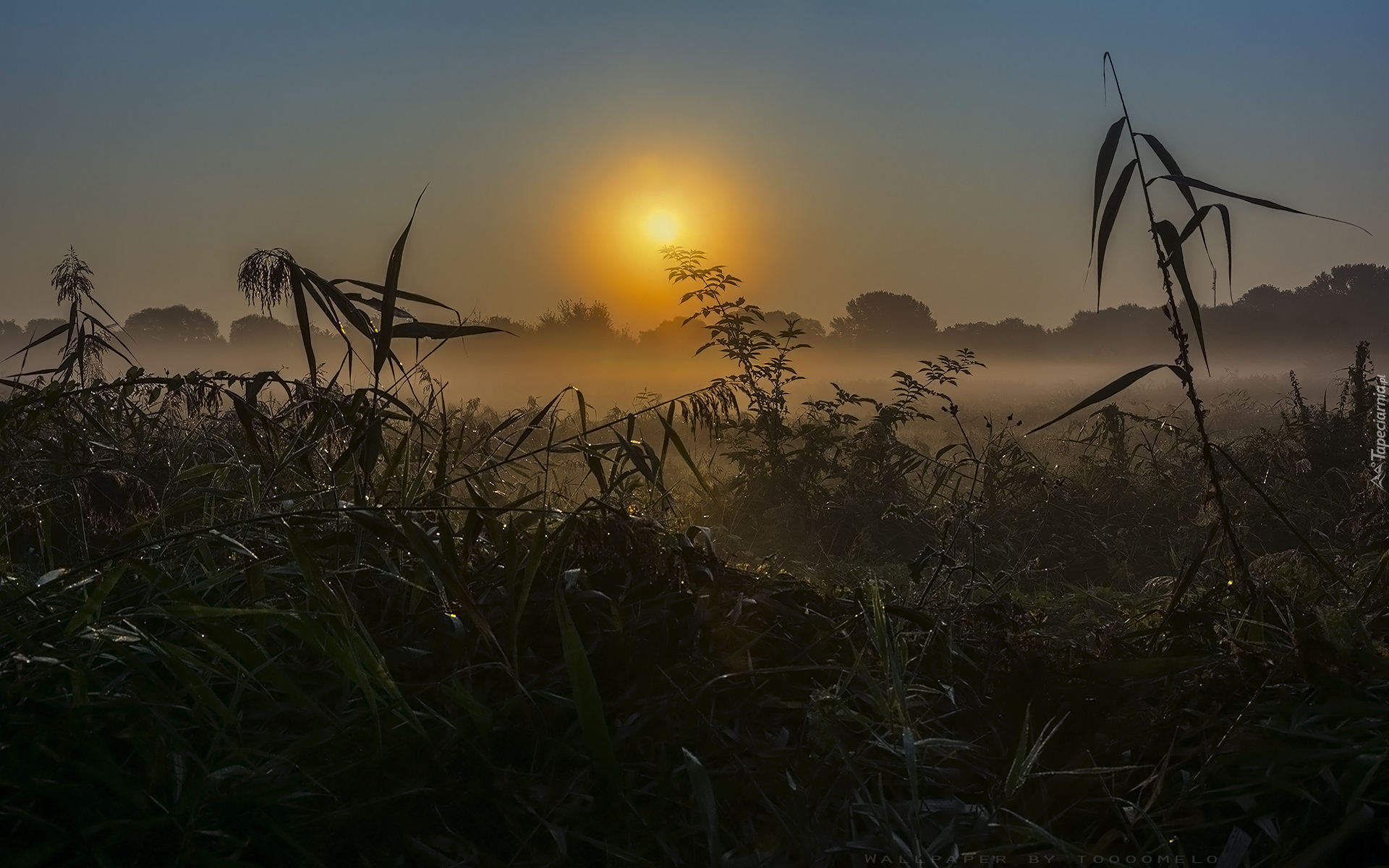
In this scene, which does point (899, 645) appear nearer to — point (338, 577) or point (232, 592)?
point (338, 577)

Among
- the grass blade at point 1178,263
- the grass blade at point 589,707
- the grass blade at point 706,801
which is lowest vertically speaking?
the grass blade at point 706,801

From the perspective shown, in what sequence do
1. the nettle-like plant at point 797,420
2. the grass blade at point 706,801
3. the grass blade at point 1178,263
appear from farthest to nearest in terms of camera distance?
the nettle-like plant at point 797,420 < the grass blade at point 1178,263 < the grass blade at point 706,801

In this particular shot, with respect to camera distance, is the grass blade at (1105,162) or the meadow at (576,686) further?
the grass blade at (1105,162)

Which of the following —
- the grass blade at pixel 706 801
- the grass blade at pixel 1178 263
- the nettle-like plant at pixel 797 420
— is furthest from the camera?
the nettle-like plant at pixel 797 420

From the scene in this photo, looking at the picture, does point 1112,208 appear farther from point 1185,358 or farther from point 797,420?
point 797,420

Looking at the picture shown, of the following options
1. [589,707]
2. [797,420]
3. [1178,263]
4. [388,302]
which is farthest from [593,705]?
[797,420]

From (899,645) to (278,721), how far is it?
1360 millimetres

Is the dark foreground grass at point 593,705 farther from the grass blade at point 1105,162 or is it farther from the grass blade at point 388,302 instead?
the grass blade at point 1105,162

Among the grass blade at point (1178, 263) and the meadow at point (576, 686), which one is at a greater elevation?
the grass blade at point (1178, 263)

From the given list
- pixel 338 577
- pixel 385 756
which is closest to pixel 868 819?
pixel 385 756

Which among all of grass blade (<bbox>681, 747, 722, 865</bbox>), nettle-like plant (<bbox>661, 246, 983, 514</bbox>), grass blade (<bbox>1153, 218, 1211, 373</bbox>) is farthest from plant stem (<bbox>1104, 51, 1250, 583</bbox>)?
nettle-like plant (<bbox>661, 246, 983, 514</bbox>)

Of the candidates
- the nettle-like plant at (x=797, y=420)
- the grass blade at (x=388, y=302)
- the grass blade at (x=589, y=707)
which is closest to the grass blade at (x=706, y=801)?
the grass blade at (x=589, y=707)

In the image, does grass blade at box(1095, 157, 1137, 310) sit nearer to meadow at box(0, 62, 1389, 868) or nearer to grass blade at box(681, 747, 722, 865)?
meadow at box(0, 62, 1389, 868)

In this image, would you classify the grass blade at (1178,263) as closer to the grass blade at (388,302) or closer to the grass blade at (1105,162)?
the grass blade at (1105,162)
